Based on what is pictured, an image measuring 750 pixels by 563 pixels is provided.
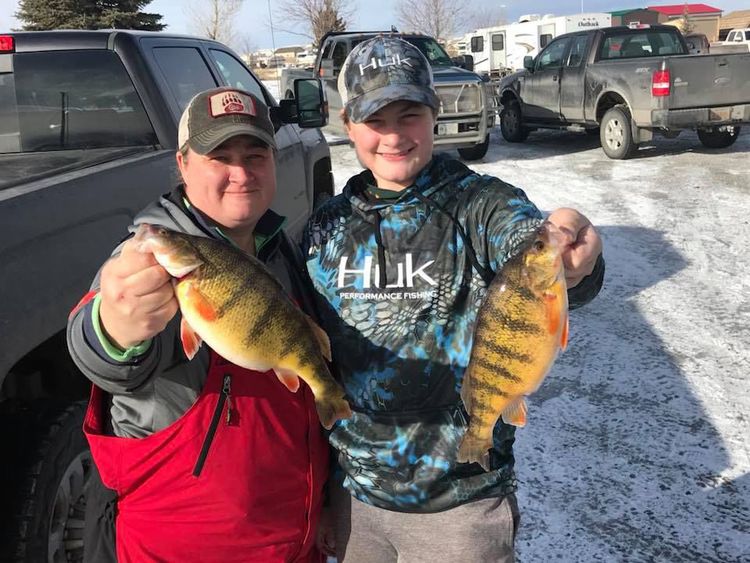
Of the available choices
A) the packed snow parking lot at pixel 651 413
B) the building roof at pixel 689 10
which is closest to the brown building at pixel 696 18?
the building roof at pixel 689 10

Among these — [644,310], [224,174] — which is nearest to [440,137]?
[644,310]

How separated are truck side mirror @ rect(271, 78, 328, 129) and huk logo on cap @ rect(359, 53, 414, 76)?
2.65 m

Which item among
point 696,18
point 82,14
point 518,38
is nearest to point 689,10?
point 696,18

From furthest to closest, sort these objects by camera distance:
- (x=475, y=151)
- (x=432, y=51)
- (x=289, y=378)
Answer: (x=432, y=51) → (x=475, y=151) → (x=289, y=378)

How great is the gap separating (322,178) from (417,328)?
4603mm

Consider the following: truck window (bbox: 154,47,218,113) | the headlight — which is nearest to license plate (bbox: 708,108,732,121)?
the headlight

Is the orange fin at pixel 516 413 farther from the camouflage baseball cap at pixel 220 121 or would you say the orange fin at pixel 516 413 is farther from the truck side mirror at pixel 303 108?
the truck side mirror at pixel 303 108

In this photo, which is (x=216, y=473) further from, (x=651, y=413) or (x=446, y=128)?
(x=446, y=128)

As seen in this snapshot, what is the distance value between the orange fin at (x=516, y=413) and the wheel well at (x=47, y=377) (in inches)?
A: 65.3

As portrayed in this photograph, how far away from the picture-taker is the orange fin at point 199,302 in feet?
4.83

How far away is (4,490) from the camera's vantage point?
2.21m

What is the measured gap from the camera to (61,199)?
7.87ft

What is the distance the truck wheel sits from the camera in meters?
11.7

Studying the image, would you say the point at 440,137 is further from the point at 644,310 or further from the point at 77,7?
the point at 77,7
